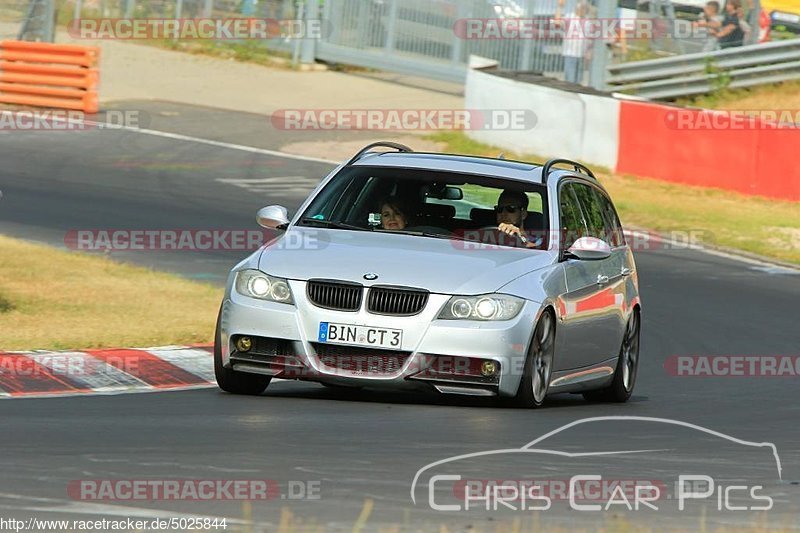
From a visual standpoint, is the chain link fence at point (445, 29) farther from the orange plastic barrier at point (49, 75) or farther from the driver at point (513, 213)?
the driver at point (513, 213)

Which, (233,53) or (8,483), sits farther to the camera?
(233,53)

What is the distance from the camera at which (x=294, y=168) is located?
2659 centimetres

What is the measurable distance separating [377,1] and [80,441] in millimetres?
28997

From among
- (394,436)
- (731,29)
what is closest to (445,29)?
(731,29)

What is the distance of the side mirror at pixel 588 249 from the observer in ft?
35.3

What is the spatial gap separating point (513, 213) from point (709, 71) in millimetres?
20907

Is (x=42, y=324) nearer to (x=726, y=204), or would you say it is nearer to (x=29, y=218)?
(x=29, y=218)

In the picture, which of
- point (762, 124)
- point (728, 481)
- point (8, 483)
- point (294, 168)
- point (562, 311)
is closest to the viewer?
point (8, 483)

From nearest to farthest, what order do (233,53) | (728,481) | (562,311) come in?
(728,481), (562,311), (233,53)

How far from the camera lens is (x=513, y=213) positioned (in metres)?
11.0

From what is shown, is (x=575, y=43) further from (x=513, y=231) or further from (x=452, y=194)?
(x=513, y=231)

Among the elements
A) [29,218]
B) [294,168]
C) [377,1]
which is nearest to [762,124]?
[294,168]

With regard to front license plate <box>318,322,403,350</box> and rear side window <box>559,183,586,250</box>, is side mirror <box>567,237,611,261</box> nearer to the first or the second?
rear side window <box>559,183,586,250</box>

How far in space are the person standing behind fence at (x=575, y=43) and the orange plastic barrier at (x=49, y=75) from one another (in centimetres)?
831
